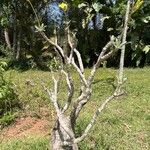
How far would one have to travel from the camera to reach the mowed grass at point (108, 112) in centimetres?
708

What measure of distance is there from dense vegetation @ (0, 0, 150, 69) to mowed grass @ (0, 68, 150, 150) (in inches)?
63.1

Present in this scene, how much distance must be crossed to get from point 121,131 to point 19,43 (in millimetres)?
6814

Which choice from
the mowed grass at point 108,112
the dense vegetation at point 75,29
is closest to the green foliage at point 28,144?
the mowed grass at point 108,112

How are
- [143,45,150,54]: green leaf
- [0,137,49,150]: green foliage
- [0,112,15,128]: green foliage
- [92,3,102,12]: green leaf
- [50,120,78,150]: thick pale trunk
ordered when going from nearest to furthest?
[50,120,78,150]: thick pale trunk → [0,137,49,150]: green foliage → [0,112,15,128]: green foliage → [143,45,150,54]: green leaf → [92,3,102,12]: green leaf

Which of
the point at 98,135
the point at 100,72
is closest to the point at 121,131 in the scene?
the point at 98,135

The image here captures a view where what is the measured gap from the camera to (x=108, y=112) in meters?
8.27

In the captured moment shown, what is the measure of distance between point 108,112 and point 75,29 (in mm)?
4980

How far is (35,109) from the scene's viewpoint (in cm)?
853

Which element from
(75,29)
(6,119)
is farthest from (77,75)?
(6,119)

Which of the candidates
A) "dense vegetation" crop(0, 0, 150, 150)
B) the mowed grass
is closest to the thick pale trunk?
"dense vegetation" crop(0, 0, 150, 150)

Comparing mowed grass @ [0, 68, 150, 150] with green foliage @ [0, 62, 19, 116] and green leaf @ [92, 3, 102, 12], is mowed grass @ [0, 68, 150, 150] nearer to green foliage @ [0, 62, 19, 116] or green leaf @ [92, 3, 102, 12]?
green foliage @ [0, 62, 19, 116]

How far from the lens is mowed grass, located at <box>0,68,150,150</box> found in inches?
279

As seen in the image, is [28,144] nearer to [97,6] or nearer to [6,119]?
[6,119]

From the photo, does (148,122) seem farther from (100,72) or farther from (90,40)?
(90,40)
